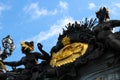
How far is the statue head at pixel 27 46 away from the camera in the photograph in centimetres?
1767

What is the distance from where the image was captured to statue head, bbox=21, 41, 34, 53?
17675 mm

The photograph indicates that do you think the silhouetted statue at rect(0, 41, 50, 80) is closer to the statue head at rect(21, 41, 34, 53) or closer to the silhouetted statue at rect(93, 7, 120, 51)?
the statue head at rect(21, 41, 34, 53)

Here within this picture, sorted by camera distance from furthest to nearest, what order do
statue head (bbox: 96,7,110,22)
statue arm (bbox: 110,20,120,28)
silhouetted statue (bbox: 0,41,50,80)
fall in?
silhouetted statue (bbox: 0,41,50,80), statue head (bbox: 96,7,110,22), statue arm (bbox: 110,20,120,28)

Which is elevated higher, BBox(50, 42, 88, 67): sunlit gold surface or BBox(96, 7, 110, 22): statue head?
BBox(96, 7, 110, 22): statue head

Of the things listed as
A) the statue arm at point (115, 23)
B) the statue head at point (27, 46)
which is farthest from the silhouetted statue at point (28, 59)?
the statue arm at point (115, 23)

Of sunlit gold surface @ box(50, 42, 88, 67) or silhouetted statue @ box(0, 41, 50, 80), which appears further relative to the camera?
silhouetted statue @ box(0, 41, 50, 80)

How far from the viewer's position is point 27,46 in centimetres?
1772

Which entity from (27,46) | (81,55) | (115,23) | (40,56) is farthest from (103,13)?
(27,46)

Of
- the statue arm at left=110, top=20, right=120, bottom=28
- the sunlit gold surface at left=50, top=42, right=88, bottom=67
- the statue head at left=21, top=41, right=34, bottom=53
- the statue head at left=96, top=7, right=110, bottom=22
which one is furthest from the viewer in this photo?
the statue head at left=21, top=41, right=34, bottom=53

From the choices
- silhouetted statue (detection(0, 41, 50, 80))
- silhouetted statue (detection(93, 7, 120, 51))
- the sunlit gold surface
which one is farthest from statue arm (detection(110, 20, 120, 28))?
silhouetted statue (detection(0, 41, 50, 80))

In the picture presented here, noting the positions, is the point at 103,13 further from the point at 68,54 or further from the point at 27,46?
the point at 27,46

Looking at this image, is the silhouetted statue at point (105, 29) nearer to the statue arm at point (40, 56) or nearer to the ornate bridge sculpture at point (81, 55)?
the ornate bridge sculpture at point (81, 55)

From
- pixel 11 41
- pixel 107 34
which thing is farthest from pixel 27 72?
pixel 107 34

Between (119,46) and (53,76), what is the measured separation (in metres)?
2.66
